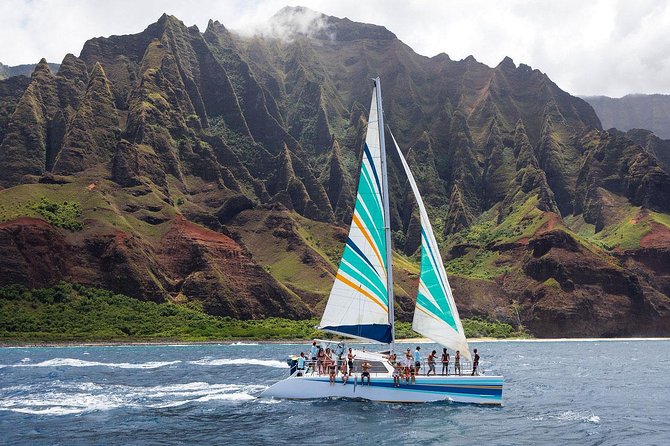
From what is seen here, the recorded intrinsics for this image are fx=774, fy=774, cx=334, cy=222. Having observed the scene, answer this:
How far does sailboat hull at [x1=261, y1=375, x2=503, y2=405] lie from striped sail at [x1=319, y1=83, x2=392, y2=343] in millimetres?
2911

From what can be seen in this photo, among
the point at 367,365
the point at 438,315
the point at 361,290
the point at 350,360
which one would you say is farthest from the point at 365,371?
the point at 438,315

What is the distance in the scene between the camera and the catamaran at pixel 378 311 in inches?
1807

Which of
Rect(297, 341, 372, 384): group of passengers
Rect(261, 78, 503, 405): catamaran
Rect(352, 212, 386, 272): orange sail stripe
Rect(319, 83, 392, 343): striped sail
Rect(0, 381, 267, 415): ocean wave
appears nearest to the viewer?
Rect(261, 78, 503, 405): catamaran

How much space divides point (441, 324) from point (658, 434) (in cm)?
1303

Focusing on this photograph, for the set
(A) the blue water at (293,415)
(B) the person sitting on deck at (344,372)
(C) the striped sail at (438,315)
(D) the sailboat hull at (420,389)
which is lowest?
(A) the blue water at (293,415)

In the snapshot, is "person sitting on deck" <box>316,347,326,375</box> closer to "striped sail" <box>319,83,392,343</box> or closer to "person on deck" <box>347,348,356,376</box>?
"striped sail" <box>319,83,392,343</box>

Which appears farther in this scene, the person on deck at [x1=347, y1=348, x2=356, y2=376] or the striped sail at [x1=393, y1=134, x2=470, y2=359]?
the person on deck at [x1=347, y1=348, x2=356, y2=376]

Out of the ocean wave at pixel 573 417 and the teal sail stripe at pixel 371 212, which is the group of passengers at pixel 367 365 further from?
the teal sail stripe at pixel 371 212

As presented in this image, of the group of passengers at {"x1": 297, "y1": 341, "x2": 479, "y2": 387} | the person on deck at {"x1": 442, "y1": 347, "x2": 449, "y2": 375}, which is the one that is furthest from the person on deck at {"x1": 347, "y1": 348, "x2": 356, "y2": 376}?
the person on deck at {"x1": 442, "y1": 347, "x2": 449, "y2": 375}

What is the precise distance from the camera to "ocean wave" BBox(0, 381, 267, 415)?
47881mm

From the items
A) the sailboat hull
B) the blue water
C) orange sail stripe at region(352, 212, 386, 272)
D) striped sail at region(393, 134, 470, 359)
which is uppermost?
orange sail stripe at region(352, 212, 386, 272)

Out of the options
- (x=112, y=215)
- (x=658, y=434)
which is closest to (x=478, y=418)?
(x=658, y=434)

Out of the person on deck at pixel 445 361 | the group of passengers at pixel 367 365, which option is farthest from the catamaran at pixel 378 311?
the person on deck at pixel 445 361

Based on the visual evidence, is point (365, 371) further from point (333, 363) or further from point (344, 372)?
point (333, 363)
